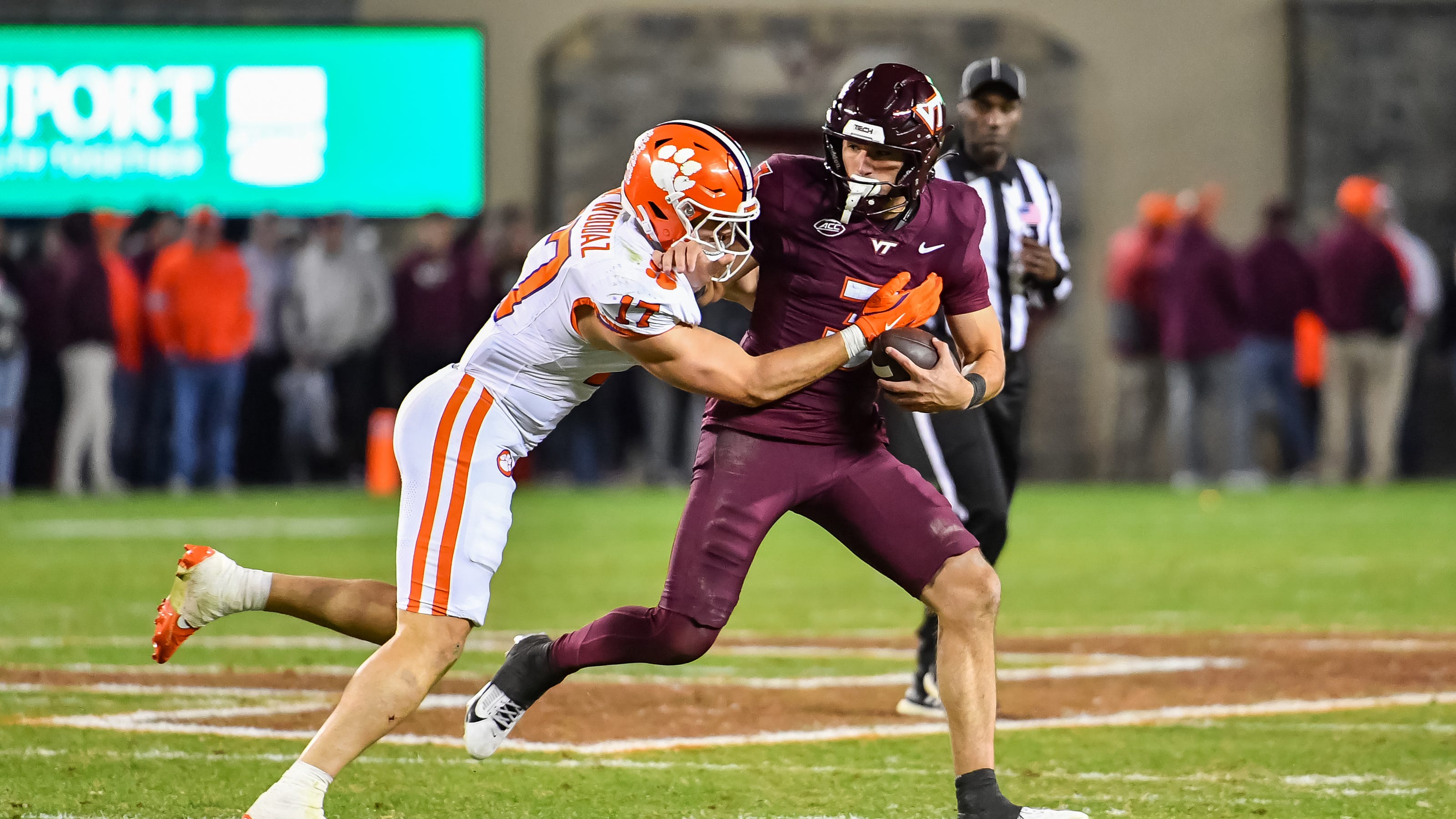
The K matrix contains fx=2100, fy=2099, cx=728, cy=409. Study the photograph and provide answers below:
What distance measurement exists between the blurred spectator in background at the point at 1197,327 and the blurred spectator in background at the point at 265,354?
7.46 meters

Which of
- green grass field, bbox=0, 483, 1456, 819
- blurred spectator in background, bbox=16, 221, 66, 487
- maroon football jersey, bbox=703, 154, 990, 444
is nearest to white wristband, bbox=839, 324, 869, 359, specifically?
maroon football jersey, bbox=703, 154, 990, 444

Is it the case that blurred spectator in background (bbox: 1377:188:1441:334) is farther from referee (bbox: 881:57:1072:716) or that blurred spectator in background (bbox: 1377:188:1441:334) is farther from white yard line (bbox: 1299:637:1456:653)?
referee (bbox: 881:57:1072:716)

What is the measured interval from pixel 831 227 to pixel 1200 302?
41.4ft

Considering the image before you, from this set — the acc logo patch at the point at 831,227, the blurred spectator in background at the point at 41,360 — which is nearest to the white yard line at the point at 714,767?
the acc logo patch at the point at 831,227

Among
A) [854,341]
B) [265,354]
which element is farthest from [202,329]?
[854,341]

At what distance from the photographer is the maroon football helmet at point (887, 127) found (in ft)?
16.9

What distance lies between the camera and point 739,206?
5.01m

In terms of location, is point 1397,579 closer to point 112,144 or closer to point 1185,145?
point 1185,145

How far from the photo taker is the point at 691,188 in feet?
16.3

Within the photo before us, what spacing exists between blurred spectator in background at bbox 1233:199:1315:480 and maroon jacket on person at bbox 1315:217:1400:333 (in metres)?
0.29

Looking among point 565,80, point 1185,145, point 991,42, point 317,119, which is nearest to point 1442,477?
point 1185,145

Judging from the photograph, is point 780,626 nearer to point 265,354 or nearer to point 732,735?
point 732,735

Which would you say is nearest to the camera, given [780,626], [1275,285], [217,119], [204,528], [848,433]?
[848,433]

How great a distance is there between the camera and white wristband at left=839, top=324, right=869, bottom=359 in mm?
5031
